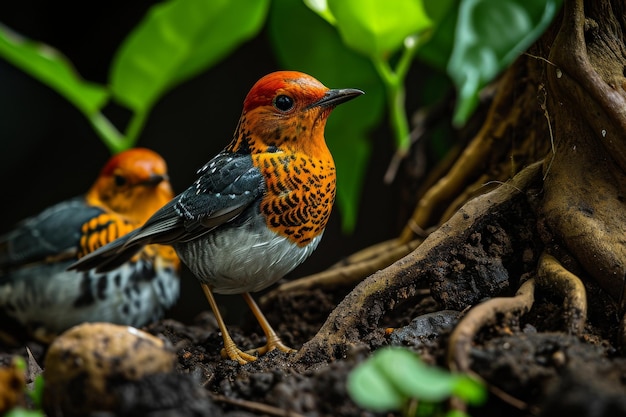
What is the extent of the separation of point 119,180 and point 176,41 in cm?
63

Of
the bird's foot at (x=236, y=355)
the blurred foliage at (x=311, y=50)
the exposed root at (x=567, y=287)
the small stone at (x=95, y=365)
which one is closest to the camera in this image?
the small stone at (x=95, y=365)

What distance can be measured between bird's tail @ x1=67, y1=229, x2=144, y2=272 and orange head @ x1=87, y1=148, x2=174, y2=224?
48 cm

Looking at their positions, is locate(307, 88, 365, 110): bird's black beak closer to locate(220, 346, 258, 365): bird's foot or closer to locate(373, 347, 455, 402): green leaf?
locate(220, 346, 258, 365): bird's foot

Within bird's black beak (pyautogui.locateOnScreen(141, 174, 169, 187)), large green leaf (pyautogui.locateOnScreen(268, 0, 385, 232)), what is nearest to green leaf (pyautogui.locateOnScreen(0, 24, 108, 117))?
bird's black beak (pyautogui.locateOnScreen(141, 174, 169, 187))

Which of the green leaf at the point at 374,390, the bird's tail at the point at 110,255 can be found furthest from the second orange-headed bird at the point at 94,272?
the green leaf at the point at 374,390

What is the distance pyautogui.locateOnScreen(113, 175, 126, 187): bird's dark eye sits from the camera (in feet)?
9.14

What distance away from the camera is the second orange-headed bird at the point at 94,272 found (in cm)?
269

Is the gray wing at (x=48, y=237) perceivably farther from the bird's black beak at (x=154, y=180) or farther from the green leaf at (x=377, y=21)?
the green leaf at (x=377, y=21)

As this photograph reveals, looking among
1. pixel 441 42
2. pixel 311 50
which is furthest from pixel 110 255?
pixel 441 42

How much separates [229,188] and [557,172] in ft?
2.84

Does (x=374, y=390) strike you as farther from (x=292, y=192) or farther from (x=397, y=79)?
(x=397, y=79)

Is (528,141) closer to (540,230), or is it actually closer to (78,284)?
(540,230)

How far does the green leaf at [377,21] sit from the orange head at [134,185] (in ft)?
2.98

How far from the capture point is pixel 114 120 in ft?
15.1
